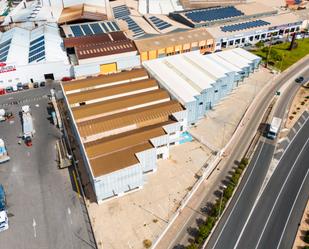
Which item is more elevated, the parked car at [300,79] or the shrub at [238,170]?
the parked car at [300,79]

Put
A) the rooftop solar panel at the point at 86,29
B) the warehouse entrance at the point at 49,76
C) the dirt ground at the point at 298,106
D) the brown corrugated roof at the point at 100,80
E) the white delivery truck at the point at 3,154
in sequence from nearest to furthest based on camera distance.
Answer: the white delivery truck at the point at 3,154 < the dirt ground at the point at 298,106 < the brown corrugated roof at the point at 100,80 < the warehouse entrance at the point at 49,76 < the rooftop solar panel at the point at 86,29

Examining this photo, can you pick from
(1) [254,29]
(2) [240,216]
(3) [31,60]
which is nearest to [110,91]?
(3) [31,60]

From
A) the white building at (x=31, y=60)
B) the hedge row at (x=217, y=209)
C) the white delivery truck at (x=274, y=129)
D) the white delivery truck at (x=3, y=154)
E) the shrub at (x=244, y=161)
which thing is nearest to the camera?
the hedge row at (x=217, y=209)

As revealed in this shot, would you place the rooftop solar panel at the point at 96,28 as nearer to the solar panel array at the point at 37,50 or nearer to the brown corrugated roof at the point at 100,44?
the brown corrugated roof at the point at 100,44

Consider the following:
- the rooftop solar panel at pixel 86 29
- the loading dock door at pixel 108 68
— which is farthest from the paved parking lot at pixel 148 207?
the rooftop solar panel at pixel 86 29

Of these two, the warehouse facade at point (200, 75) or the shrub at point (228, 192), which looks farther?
the warehouse facade at point (200, 75)

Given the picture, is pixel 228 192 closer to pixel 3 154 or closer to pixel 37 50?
pixel 3 154

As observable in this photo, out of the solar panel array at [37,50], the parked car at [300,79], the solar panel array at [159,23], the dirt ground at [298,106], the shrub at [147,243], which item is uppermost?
the solar panel array at [159,23]

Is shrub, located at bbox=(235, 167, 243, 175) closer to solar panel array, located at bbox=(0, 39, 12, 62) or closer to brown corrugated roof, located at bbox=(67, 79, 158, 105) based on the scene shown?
brown corrugated roof, located at bbox=(67, 79, 158, 105)
